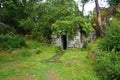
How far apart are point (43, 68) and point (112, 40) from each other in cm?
619

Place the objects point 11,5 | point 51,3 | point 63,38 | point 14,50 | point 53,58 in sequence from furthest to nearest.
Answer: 1. point 51,3
2. point 63,38
3. point 14,50
4. point 53,58
5. point 11,5

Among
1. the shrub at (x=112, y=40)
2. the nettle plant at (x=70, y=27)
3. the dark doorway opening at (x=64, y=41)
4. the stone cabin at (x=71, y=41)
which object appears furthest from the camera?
the dark doorway opening at (x=64, y=41)

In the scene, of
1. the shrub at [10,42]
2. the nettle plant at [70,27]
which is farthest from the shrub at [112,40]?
the shrub at [10,42]

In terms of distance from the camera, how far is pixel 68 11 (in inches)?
1169

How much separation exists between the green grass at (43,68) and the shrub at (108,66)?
608mm

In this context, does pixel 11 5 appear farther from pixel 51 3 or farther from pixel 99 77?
pixel 51 3

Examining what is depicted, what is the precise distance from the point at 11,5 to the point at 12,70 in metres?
6.03

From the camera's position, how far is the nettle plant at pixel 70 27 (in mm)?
26578

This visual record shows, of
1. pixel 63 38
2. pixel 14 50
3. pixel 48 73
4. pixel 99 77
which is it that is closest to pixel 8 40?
pixel 14 50

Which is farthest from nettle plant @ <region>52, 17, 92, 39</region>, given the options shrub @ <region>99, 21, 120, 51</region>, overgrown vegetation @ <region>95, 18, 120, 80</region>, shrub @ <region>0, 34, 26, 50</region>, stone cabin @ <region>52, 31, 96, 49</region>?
shrub @ <region>99, 21, 120, 51</region>

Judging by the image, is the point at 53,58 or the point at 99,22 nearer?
the point at 53,58

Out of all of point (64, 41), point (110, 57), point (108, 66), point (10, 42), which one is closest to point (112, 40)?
point (110, 57)

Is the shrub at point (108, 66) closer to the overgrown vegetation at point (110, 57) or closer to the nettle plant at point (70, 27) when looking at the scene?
the overgrown vegetation at point (110, 57)

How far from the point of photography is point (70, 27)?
26500mm
